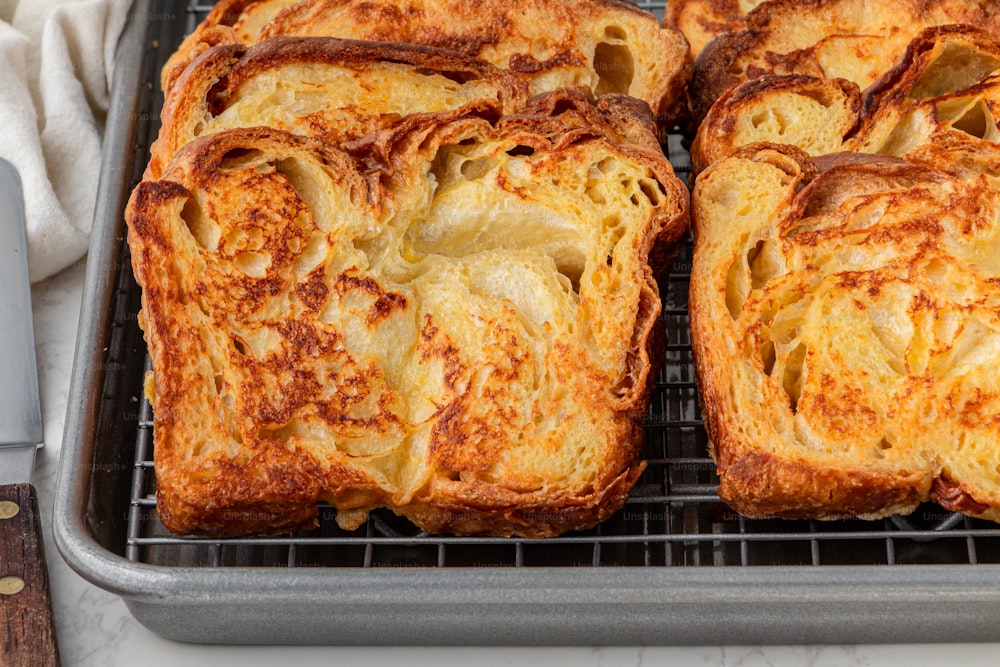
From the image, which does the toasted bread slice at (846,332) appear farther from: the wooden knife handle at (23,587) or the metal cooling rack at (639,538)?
the wooden knife handle at (23,587)

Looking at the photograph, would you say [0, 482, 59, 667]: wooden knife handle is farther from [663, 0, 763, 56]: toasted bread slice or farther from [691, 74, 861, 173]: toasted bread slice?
[663, 0, 763, 56]: toasted bread slice

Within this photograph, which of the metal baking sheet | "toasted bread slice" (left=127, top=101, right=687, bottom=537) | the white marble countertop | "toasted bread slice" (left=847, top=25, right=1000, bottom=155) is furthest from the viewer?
"toasted bread slice" (left=847, top=25, right=1000, bottom=155)

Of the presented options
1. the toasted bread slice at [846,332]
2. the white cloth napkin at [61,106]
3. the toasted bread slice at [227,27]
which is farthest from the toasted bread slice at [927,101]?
the white cloth napkin at [61,106]

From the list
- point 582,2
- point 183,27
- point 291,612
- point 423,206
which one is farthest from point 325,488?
point 183,27

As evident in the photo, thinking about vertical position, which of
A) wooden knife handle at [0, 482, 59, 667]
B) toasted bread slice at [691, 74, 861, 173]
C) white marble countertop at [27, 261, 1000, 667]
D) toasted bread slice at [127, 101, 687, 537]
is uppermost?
toasted bread slice at [691, 74, 861, 173]

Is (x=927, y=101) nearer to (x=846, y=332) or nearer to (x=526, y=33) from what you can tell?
(x=846, y=332)

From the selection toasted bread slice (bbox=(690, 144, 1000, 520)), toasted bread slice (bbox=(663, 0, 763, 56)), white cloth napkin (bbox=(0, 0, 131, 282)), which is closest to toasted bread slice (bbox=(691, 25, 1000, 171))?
toasted bread slice (bbox=(690, 144, 1000, 520))

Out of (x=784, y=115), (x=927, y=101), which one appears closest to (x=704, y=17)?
(x=784, y=115)
